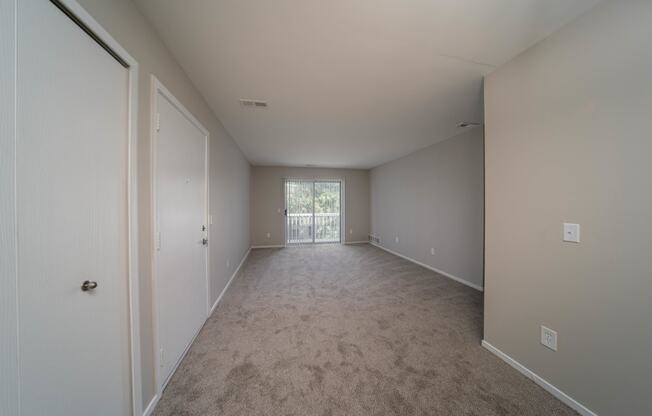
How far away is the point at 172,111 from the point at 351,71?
4.66 ft

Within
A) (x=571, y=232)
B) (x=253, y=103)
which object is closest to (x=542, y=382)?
(x=571, y=232)

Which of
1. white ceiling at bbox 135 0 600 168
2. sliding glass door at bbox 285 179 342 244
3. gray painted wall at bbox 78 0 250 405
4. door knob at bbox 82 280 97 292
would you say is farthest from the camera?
sliding glass door at bbox 285 179 342 244

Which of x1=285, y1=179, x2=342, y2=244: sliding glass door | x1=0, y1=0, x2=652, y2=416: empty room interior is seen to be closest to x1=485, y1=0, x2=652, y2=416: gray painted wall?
x1=0, y1=0, x2=652, y2=416: empty room interior

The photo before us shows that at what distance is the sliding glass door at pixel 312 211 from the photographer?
6.14 meters

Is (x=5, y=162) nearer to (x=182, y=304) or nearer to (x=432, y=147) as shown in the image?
(x=182, y=304)

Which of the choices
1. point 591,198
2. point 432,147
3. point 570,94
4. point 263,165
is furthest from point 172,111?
point 263,165

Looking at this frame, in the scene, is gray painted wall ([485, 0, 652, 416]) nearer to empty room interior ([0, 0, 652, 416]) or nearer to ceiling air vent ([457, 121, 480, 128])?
empty room interior ([0, 0, 652, 416])

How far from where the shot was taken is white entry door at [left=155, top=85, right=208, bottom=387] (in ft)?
4.55

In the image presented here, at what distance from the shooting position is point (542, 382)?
56.9 inches

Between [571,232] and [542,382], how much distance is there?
1.07 m

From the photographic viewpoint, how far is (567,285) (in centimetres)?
132

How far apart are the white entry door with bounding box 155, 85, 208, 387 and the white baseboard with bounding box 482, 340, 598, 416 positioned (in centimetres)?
253

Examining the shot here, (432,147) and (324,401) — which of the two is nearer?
(324,401)

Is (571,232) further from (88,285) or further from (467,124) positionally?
(88,285)
